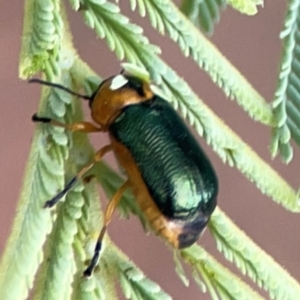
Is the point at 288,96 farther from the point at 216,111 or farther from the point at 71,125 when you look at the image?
the point at 216,111

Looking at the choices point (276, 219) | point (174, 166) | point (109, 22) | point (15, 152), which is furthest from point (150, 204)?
point (276, 219)

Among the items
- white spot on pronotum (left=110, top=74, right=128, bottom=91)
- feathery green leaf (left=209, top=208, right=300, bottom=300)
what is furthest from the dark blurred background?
feathery green leaf (left=209, top=208, right=300, bottom=300)

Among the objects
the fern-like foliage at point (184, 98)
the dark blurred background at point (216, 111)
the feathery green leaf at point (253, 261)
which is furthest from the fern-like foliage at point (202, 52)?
the dark blurred background at point (216, 111)

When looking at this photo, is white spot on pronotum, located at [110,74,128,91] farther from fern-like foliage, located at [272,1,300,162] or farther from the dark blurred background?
the dark blurred background

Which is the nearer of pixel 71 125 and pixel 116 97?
pixel 71 125

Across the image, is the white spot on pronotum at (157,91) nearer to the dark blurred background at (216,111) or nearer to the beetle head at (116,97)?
the beetle head at (116,97)

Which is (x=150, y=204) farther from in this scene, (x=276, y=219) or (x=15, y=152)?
(x=276, y=219)

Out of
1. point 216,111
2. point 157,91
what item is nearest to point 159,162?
point 157,91
